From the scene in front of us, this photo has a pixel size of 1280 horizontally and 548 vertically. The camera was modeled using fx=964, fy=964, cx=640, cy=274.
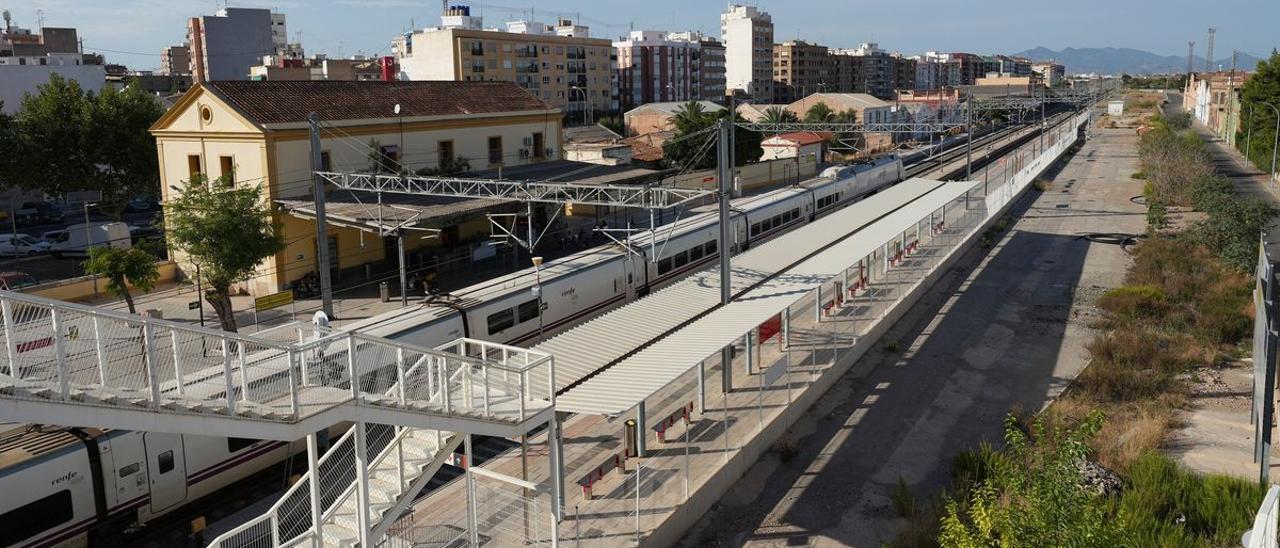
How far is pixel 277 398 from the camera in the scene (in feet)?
30.3

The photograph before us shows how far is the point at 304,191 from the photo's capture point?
29.6m

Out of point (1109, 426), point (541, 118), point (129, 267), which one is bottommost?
point (1109, 426)

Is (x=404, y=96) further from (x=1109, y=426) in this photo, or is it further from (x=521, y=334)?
(x=1109, y=426)

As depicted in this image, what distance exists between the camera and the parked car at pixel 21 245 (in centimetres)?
3631

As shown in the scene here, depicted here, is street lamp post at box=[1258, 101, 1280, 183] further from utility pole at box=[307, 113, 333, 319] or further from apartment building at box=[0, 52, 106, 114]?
apartment building at box=[0, 52, 106, 114]

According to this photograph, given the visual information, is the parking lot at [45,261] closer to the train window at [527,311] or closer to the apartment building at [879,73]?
the train window at [527,311]

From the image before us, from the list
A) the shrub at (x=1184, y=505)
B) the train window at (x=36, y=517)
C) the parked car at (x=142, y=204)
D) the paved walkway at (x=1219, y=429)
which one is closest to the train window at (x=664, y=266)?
the paved walkway at (x=1219, y=429)

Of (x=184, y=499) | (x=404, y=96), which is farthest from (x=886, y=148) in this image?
(x=184, y=499)

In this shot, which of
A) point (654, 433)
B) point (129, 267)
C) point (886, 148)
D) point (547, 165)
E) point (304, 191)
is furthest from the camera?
point (886, 148)

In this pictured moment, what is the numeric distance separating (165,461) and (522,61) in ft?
234

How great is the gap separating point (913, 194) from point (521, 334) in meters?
20.9

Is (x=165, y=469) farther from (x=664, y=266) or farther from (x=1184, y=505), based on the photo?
(x=664, y=266)

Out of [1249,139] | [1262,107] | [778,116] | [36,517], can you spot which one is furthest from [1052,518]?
[778,116]

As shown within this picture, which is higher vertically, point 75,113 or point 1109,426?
point 75,113
